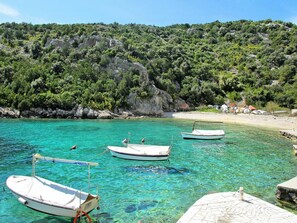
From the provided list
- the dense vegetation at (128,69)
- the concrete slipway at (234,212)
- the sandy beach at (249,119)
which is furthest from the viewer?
the dense vegetation at (128,69)

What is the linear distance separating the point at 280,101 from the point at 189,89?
2910cm

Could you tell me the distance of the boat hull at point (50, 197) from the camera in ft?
45.8

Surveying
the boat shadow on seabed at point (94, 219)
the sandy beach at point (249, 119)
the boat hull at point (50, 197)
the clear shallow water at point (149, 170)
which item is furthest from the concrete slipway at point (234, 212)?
the sandy beach at point (249, 119)

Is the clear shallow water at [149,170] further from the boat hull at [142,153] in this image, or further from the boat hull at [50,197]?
the boat hull at [50,197]

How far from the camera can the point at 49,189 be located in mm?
16047

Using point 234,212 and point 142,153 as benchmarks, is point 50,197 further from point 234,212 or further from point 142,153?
point 142,153

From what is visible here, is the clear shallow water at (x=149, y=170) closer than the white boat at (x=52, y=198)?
No

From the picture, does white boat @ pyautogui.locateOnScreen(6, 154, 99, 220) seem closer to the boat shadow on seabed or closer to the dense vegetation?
the boat shadow on seabed

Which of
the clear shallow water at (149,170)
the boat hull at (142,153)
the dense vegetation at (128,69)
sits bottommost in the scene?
the clear shallow water at (149,170)

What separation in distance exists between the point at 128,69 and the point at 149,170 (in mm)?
61180

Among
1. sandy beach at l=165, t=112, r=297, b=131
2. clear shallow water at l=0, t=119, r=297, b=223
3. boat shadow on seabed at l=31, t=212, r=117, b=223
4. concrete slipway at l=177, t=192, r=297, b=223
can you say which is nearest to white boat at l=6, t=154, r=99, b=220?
boat shadow on seabed at l=31, t=212, r=117, b=223

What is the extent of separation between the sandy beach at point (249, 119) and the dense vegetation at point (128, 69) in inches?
523

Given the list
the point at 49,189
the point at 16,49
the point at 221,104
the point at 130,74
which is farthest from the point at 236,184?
the point at 16,49

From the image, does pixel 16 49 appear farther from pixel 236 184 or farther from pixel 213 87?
pixel 236 184
